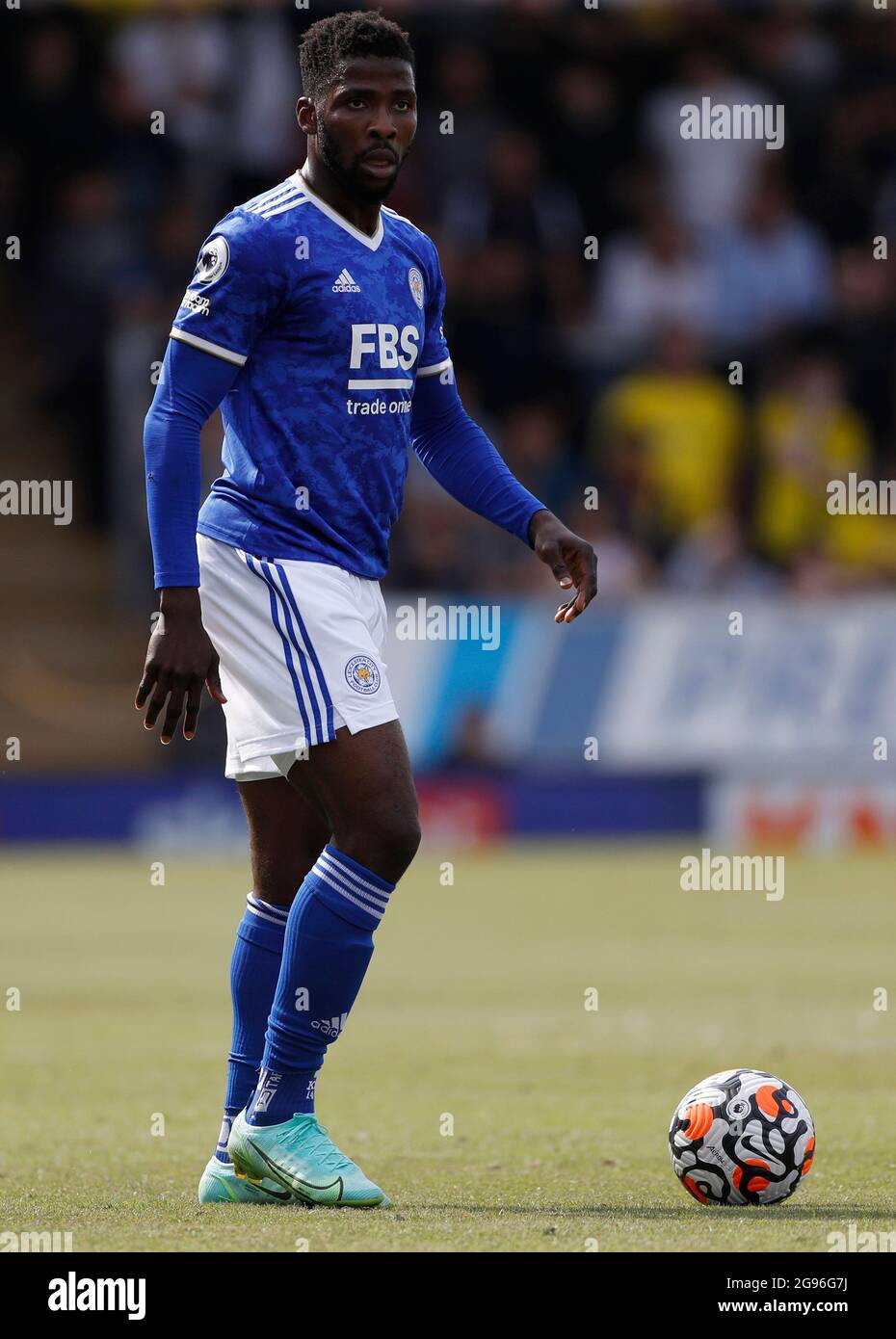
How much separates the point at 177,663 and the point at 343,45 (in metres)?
1.46

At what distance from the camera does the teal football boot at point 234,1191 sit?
5137 millimetres

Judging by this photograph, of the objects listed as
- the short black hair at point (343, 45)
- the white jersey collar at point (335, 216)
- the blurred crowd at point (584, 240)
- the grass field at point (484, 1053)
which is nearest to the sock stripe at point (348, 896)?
the grass field at point (484, 1053)

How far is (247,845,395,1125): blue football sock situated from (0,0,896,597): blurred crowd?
38.5ft

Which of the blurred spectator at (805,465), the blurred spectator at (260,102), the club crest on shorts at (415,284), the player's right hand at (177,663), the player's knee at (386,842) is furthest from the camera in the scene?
the blurred spectator at (260,102)

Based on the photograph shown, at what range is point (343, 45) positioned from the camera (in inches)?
199

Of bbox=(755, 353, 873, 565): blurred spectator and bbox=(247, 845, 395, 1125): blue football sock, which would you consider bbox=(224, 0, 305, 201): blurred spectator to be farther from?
bbox=(247, 845, 395, 1125): blue football sock

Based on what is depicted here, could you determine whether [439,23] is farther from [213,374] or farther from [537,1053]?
[213,374]

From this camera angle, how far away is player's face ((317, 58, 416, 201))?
5031 millimetres

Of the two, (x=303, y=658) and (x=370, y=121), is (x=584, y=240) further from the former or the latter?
(x=303, y=658)

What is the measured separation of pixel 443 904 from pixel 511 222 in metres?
7.09

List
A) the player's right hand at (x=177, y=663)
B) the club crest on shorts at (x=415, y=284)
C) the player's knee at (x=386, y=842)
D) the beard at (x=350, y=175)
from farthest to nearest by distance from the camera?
1. the club crest on shorts at (x=415, y=284)
2. the beard at (x=350, y=175)
3. the player's knee at (x=386, y=842)
4. the player's right hand at (x=177, y=663)

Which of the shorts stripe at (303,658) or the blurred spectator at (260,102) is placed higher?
the blurred spectator at (260,102)

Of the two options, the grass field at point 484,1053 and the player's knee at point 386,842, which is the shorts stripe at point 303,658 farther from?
the grass field at point 484,1053

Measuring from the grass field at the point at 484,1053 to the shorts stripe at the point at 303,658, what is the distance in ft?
Result: 3.48
